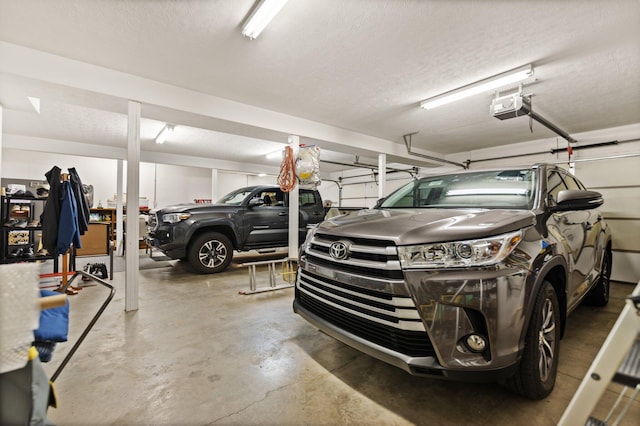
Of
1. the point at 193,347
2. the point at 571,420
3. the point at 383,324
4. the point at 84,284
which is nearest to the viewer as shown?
the point at 571,420

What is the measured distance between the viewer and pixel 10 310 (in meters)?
0.73

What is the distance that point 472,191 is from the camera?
2.25 meters

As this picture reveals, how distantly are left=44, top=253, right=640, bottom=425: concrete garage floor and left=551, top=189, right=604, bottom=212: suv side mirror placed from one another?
1.16 meters

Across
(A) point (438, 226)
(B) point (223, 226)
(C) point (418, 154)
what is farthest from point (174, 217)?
(C) point (418, 154)

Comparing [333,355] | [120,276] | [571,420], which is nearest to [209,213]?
[120,276]

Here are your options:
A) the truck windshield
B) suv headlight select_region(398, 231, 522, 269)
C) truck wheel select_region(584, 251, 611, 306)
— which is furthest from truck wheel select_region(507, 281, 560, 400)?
the truck windshield

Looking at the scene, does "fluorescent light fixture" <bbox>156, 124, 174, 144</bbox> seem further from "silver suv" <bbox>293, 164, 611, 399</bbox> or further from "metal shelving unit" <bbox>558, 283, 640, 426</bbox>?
"metal shelving unit" <bbox>558, 283, 640, 426</bbox>

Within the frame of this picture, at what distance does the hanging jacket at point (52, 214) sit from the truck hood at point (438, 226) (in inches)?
142

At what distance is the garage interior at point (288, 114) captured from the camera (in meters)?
1.67

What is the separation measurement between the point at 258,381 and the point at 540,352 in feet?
5.69

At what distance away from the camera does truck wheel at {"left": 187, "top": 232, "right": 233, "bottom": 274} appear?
4.72 metres

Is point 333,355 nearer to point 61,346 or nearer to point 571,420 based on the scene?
point 571,420

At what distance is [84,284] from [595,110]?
342 inches

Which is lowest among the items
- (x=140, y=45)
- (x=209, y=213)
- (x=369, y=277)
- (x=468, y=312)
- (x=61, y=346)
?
(x=61, y=346)
